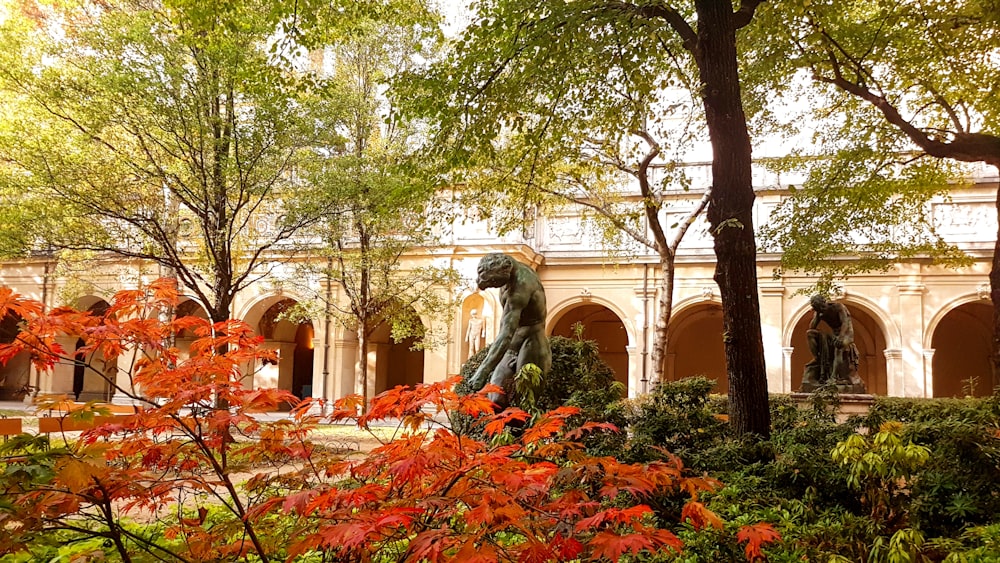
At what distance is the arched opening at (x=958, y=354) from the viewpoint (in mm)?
19812

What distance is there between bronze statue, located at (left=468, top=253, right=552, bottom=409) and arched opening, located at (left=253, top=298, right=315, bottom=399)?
14.5m

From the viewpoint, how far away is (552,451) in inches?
131

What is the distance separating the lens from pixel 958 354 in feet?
65.9

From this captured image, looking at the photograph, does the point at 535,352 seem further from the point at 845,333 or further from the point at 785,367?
the point at 785,367

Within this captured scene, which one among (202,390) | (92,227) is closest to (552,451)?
(202,390)

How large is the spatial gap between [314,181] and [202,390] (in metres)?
9.11

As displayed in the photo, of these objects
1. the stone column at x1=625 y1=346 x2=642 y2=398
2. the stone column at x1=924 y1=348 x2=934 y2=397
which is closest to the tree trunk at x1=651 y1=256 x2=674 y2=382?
the stone column at x1=625 y1=346 x2=642 y2=398

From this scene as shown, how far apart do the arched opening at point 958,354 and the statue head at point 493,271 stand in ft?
63.4

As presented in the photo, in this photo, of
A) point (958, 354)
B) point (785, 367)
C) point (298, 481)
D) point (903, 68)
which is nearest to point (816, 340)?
point (903, 68)

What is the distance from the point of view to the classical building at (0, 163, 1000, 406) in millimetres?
16609

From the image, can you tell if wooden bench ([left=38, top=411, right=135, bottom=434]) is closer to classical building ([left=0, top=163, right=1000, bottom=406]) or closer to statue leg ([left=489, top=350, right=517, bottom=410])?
statue leg ([left=489, top=350, right=517, bottom=410])

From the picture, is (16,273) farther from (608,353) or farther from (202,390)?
(202,390)

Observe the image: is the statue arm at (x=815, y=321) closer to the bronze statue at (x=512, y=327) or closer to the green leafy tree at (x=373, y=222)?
the green leafy tree at (x=373, y=222)

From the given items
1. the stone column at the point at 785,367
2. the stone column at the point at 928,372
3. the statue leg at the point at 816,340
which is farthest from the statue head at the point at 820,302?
the stone column at the point at 928,372
